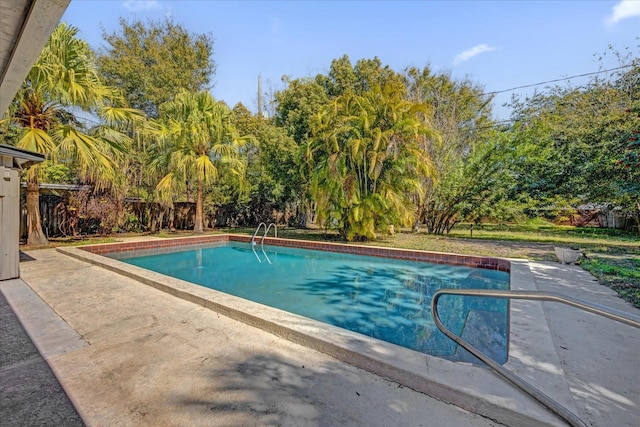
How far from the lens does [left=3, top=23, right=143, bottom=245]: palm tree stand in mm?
7000

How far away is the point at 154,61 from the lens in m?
→ 17.2

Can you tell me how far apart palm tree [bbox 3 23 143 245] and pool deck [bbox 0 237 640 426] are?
18.4 ft

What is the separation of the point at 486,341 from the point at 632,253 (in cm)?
702

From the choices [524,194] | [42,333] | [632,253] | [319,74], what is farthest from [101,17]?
[632,253]

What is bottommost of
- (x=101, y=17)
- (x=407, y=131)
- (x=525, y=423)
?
(x=525, y=423)

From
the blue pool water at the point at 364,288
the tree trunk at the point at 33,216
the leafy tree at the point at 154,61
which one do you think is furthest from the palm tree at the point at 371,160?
the leafy tree at the point at 154,61

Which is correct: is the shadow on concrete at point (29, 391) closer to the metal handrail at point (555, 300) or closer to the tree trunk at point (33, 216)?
the metal handrail at point (555, 300)

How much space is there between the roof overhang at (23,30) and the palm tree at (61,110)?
6226 mm

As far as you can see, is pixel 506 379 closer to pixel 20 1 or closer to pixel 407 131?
pixel 20 1

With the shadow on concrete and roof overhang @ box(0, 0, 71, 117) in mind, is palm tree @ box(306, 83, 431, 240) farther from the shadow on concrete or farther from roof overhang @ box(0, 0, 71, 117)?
the shadow on concrete

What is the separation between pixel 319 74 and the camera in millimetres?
14953

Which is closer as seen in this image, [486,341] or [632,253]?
[486,341]

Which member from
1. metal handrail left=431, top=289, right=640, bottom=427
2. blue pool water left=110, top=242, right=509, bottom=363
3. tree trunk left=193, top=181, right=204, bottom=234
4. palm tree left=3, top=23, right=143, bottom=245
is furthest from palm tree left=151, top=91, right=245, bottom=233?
metal handrail left=431, top=289, right=640, bottom=427

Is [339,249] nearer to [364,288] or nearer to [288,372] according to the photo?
[364,288]
